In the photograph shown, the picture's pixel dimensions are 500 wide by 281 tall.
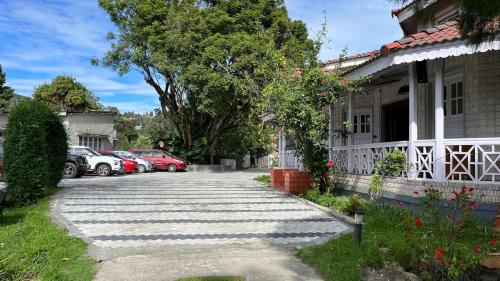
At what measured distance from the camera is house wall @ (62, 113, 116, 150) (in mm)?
36094

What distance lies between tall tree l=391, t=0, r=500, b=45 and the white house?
1.83 metres

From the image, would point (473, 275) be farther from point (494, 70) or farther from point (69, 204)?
point (69, 204)

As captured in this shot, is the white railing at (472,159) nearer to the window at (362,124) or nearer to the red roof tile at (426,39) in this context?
the red roof tile at (426,39)

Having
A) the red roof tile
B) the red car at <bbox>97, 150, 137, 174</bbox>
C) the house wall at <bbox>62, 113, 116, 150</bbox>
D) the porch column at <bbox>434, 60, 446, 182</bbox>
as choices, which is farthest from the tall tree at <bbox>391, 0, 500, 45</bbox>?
the house wall at <bbox>62, 113, 116, 150</bbox>

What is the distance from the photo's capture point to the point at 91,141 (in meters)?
38.3

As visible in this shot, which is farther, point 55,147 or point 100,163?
point 100,163

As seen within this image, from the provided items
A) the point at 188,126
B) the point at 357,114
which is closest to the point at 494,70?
the point at 357,114

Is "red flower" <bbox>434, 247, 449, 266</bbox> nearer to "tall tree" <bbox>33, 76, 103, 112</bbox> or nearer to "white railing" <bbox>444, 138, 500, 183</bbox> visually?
"white railing" <bbox>444, 138, 500, 183</bbox>

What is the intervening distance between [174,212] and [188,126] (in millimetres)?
24888

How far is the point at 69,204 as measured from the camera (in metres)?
11.6

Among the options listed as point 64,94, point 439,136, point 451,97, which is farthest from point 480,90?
point 64,94

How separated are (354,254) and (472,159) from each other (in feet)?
16.1

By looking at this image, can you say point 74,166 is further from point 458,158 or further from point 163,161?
point 458,158

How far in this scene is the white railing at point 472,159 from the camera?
8586mm
